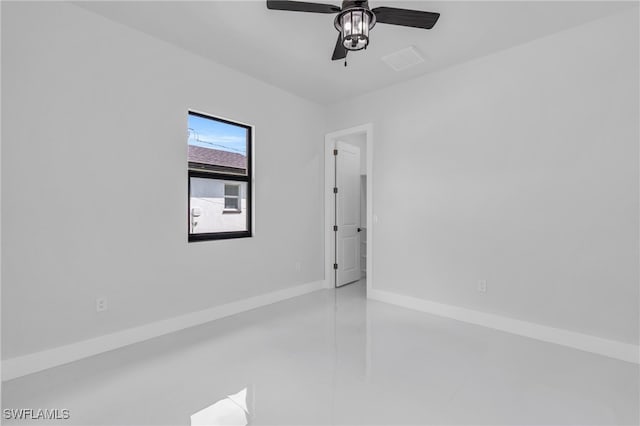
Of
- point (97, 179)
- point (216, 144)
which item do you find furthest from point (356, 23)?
point (97, 179)

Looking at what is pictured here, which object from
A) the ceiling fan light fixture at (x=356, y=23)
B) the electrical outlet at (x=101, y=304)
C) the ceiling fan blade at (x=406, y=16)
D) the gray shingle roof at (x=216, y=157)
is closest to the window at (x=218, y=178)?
the gray shingle roof at (x=216, y=157)

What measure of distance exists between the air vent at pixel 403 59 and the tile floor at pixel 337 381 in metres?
2.78

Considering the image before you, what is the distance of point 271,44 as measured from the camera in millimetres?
2971

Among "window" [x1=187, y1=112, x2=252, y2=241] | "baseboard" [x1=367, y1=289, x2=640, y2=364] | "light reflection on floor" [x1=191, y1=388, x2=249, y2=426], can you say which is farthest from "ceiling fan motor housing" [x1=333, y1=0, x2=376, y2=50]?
"baseboard" [x1=367, y1=289, x2=640, y2=364]

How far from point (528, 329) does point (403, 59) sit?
2.96 m

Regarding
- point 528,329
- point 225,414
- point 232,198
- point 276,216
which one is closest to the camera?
point 225,414

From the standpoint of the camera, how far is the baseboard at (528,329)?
2.49 m

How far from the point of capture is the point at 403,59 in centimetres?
322

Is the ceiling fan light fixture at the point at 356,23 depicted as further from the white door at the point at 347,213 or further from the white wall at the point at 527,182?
the white door at the point at 347,213

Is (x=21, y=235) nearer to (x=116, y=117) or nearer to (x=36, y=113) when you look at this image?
(x=36, y=113)

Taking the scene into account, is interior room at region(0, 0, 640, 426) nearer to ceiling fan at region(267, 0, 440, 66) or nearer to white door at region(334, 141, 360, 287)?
ceiling fan at region(267, 0, 440, 66)

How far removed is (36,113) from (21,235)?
2.95 ft

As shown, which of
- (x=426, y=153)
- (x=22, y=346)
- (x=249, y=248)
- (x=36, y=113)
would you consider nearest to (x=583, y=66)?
(x=426, y=153)

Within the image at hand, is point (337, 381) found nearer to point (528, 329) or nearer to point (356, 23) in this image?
point (528, 329)
